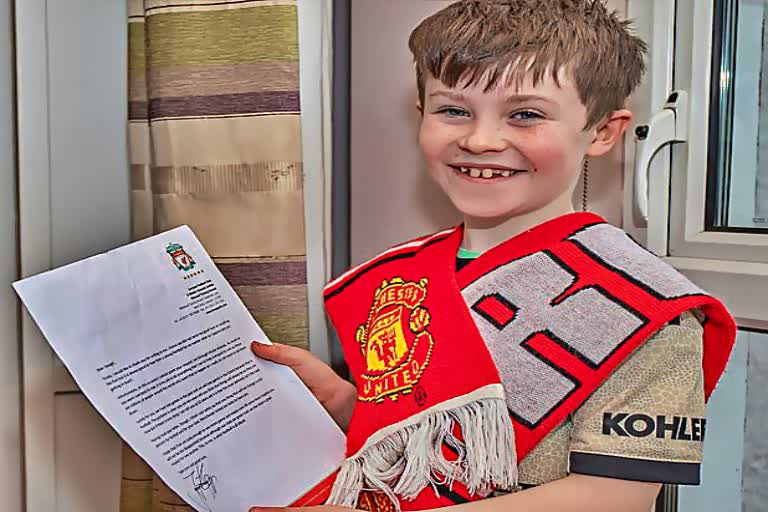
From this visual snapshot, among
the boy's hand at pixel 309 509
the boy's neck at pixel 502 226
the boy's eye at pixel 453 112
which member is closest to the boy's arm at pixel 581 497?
the boy's hand at pixel 309 509

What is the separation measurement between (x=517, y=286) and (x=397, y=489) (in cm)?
23

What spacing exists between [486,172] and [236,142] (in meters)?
0.46

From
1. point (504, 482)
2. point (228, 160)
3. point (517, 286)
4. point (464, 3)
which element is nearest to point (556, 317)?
point (517, 286)

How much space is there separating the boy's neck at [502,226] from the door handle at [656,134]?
188mm

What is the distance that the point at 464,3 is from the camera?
90 centimetres

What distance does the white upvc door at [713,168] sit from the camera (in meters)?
1.05

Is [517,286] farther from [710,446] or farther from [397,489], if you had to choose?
[710,446]

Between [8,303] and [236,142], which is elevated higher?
[236,142]

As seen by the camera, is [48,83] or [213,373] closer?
[213,373]

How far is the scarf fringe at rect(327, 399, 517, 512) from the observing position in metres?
0.80

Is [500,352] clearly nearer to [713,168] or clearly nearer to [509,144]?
[509,144]

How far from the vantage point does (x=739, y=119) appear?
106 cm

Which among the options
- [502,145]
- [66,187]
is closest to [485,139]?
[502,145]

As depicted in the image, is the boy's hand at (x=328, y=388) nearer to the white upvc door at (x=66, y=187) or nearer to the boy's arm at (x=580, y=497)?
the boy's arm at (x=580, y=497)
